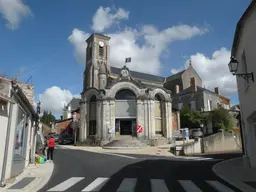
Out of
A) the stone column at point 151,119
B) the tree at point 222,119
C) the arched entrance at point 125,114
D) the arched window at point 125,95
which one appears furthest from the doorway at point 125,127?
the tree at point 222,119

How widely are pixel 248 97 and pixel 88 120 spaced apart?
27.0 m

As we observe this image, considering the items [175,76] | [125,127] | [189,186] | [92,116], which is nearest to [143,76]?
[175,76]

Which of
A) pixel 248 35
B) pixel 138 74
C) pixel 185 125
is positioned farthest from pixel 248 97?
pixel 138 74

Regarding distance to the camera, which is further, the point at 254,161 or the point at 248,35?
the point at 254,161

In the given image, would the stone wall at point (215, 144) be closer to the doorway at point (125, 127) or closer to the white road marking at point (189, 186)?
the doorway at point (125, 127)

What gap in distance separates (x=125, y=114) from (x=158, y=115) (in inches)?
208

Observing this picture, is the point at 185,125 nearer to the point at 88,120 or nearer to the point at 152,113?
the point at 152,113

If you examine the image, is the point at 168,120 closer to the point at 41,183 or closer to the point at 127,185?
the point at 127,185

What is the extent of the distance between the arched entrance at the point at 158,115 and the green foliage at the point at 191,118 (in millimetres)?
10761

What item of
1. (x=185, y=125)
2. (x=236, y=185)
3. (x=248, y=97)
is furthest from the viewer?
(x=185, y=125)

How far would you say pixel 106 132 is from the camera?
31.8 meters

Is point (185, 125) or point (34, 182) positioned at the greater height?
point (185, 125)

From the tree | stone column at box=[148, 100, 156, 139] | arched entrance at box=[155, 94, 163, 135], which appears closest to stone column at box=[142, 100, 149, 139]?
stone column at box=[148, 100, 156, 139]

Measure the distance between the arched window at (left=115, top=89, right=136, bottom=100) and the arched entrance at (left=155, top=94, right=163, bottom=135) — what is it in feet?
13.2
